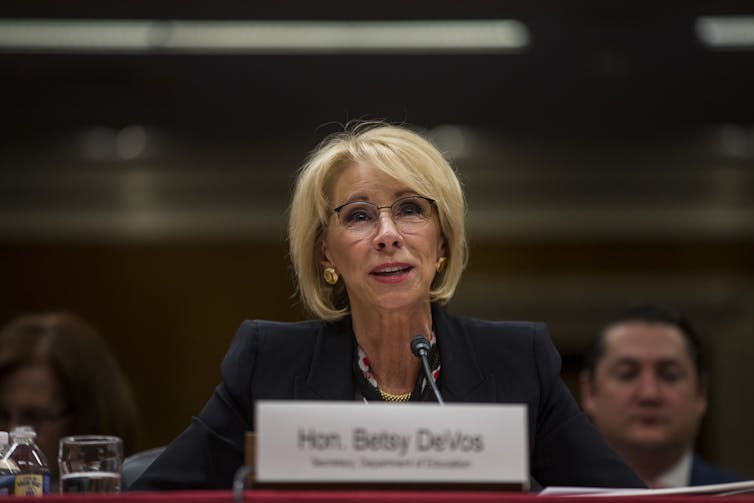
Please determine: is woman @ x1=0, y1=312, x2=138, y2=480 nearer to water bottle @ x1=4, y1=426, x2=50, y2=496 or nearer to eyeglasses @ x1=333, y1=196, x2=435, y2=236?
water bottle @ x1=4, y1=426, x2=50, y2=496

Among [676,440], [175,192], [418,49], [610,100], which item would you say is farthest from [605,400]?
[175,192]

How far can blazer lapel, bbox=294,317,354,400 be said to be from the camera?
7.12ft

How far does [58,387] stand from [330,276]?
44.5 inches

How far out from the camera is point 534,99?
6434mm

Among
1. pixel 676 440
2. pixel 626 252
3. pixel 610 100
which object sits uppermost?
pixel 610 100

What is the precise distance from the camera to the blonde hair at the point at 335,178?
2258 mm

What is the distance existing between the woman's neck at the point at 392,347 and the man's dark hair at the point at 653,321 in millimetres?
1524

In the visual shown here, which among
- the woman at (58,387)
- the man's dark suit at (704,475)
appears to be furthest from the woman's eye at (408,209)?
the man's dark suit at (704,475)

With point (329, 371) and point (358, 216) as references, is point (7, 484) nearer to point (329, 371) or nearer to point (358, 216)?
point (329, 371)

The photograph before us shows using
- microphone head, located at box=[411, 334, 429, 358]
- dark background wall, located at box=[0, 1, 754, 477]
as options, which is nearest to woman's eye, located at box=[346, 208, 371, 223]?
microphone head, located at box=[411, 334, 429, 358]

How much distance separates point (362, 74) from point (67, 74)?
5.00 ft

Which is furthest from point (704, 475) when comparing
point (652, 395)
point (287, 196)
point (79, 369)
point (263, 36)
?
point (287, 196)

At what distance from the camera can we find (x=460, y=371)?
86.6 inches

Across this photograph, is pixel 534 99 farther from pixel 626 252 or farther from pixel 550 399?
pixel 550 399
